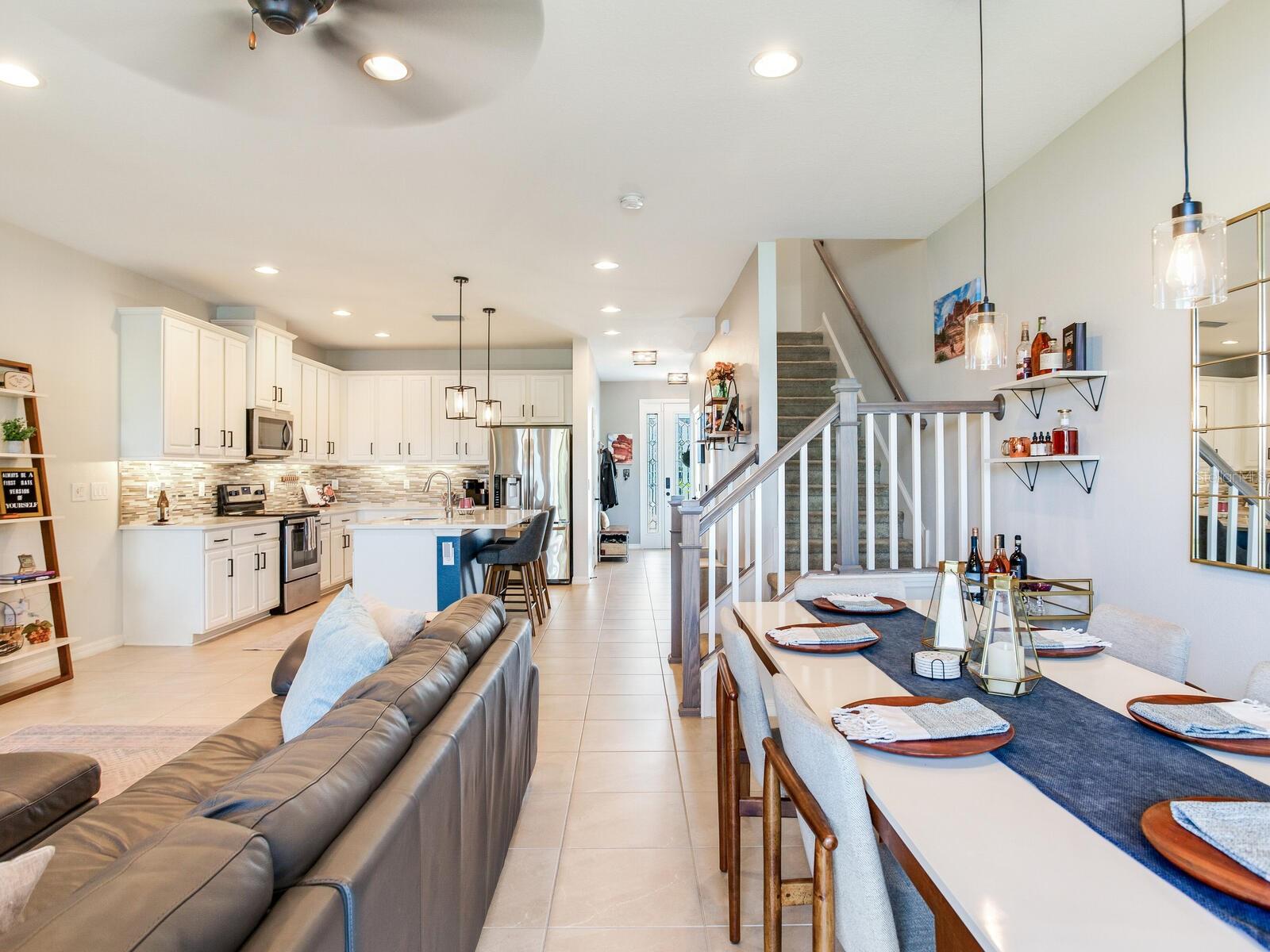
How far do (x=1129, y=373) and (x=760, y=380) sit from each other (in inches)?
81.7

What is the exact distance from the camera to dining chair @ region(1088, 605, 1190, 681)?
5.91 ft

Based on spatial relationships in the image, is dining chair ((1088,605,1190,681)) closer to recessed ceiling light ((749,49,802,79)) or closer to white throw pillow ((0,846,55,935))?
recessed ceiling light ((749,49,802,79))

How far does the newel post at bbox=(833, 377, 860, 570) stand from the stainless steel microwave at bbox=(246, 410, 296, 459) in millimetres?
5128

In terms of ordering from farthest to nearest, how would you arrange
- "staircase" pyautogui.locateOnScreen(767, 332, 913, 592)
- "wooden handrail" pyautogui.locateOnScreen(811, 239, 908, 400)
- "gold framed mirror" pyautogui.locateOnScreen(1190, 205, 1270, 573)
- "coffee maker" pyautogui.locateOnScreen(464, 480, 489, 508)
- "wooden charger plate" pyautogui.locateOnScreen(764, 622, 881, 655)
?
"coffee maker" pyautogui.locateOnScreen(464, 480, 489, 508)
"wooden handrail" pyautogui.locateOnScreen(811, 239, 908, 400)
"staircase" pyautogui.locateOnScreen(767, 332, 913, 592)
"gold framed mirror" pyautogui.locateOnScreen(1190, 205, 1270, 573)
"wooden charger plate" pyautogui.locateOnScreen(764, 622, 881, 655)

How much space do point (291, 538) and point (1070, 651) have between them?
6.04 meters

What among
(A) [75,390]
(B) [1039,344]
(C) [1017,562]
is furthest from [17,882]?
(A) [75,390]

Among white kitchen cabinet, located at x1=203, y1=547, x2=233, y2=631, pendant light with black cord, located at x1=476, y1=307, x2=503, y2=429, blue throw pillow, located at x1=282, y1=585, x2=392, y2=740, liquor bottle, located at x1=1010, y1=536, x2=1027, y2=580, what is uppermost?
pendant light with black cord, located at x1=476, y1=307, x2=503, y2=429

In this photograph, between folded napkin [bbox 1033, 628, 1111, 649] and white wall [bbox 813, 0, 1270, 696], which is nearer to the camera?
folded napkin [bbox 1033, 628, 1111, 649]

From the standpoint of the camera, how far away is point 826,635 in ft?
6.57

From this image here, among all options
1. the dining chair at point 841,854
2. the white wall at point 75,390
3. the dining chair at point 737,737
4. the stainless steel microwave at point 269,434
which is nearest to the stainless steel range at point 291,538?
the stainless steel microwave at point 269,434

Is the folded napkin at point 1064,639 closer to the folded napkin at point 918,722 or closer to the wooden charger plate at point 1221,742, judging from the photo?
the wooden charger plate at point 1221,742

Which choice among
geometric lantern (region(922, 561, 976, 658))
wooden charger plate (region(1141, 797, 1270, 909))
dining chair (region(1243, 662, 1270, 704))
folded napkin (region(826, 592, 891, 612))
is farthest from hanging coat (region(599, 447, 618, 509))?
wooden charger plate (region(1141, 797, 1270, 909))

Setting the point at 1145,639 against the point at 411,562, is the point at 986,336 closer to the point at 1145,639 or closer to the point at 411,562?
the point at 1145,639

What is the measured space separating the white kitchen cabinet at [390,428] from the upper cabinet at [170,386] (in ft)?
7.42
